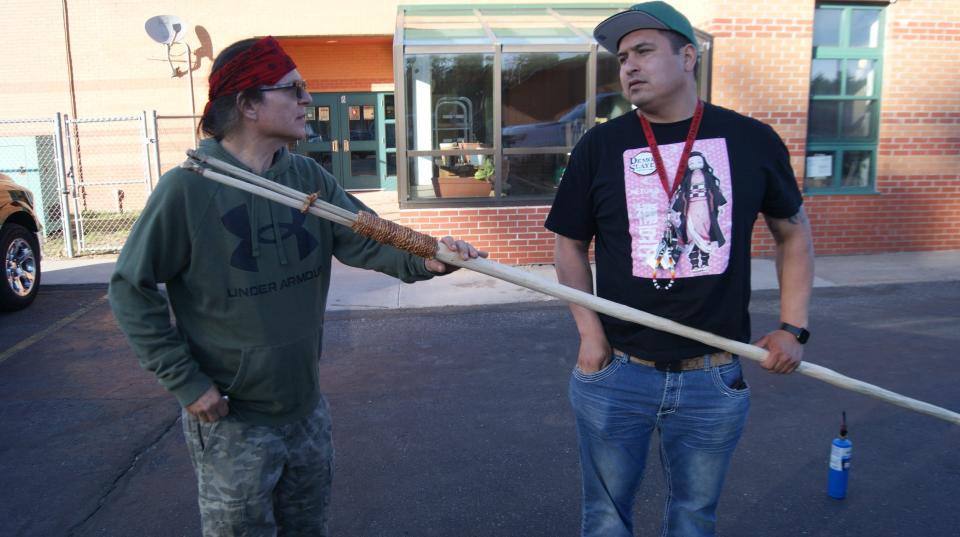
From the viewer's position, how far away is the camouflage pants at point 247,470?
221 centimetres

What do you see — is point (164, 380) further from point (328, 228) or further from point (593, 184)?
point (593, 184)

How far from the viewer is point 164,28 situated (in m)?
13.2

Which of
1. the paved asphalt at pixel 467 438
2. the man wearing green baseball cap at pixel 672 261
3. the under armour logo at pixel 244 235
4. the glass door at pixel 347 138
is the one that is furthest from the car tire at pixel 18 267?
the glass door at pixel 347 138

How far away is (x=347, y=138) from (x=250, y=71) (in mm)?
14509

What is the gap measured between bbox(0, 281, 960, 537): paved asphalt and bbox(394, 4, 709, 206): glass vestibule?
3.15 metres

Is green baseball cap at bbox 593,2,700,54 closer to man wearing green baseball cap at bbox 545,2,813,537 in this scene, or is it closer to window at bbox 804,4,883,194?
man wearing green baseball cap at bbox 545,2,813,537

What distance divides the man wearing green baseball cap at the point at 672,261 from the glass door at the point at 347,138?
14099 mm

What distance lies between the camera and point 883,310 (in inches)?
281

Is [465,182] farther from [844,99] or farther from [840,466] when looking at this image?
[840,466]

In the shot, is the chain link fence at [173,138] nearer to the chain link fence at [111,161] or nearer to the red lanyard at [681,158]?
the chain link fence at [111,161]

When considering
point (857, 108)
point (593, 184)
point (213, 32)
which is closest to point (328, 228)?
point (593, 184)

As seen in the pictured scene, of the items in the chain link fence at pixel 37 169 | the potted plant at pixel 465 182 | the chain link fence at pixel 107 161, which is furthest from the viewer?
the chain link fence at pixel 107 161

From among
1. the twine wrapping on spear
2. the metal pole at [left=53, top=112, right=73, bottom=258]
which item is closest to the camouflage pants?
the twine wrapping on spear

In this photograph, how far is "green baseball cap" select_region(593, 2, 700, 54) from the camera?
2.31 meters
